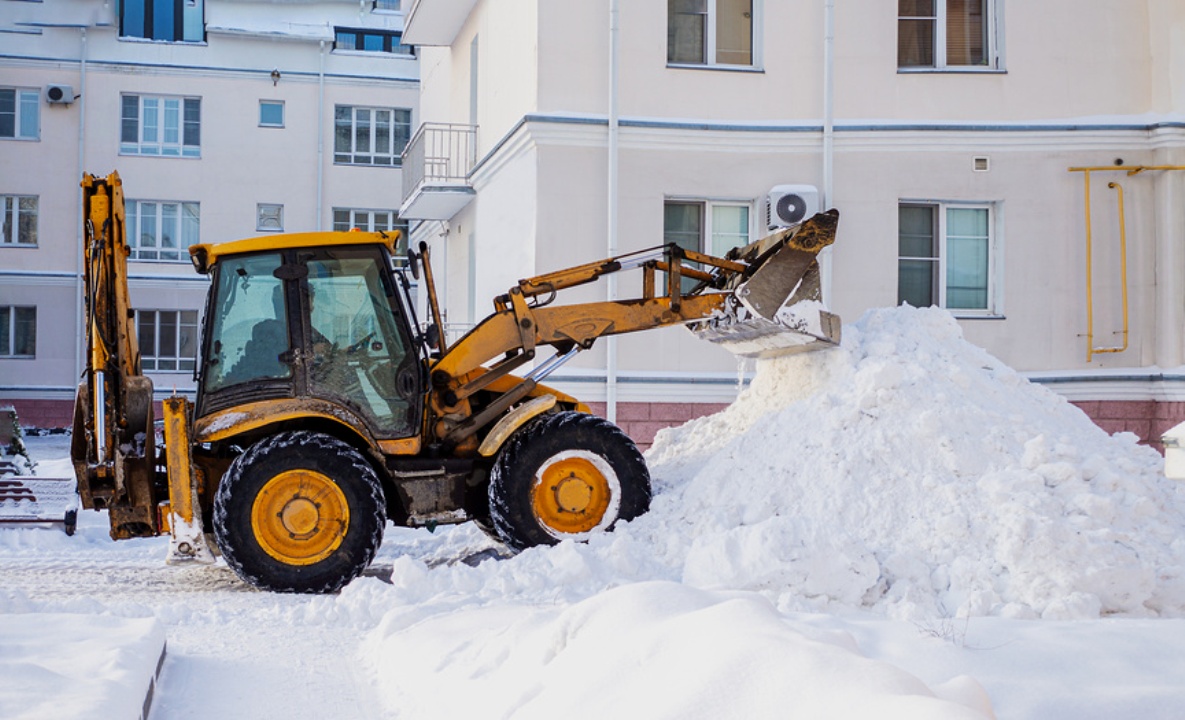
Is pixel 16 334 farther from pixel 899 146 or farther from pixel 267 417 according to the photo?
pixel 267 417

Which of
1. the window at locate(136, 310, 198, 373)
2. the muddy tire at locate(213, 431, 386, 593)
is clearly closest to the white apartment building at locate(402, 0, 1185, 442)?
the muddy tire at locate(213, 431, 386, 593)

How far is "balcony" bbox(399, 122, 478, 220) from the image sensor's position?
63.5 ft

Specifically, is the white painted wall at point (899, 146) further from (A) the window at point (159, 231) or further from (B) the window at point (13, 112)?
(B) the window at point (13, 112)

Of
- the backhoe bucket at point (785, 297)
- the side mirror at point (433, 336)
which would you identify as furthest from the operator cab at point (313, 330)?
the backhoe bucket at point (785, 297)

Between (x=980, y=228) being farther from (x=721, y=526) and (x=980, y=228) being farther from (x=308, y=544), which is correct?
(x=308, y=544)

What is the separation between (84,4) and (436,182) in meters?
17.6

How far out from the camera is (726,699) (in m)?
4.19

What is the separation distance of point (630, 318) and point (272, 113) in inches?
1018

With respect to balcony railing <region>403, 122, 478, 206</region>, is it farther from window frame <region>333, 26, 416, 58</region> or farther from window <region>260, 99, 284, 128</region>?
window frame <region>333, 26, 416, 58</region>

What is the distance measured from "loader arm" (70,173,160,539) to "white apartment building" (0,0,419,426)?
23518 millimetres

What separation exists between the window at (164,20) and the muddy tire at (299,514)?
2739 centimetres

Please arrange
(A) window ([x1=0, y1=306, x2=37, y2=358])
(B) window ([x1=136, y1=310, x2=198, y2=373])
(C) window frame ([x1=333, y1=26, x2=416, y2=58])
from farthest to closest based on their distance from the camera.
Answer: (C) window frame ([x1=333, y1=26, x2=416, y2=58])
(B) window ([x1=136, y1=310, x2=198, y2=373])
(A) window ([x1=0, y1=306, x2=37, y2=358])

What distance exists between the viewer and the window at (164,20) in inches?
1331

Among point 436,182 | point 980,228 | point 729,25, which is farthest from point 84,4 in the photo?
point 980,228
